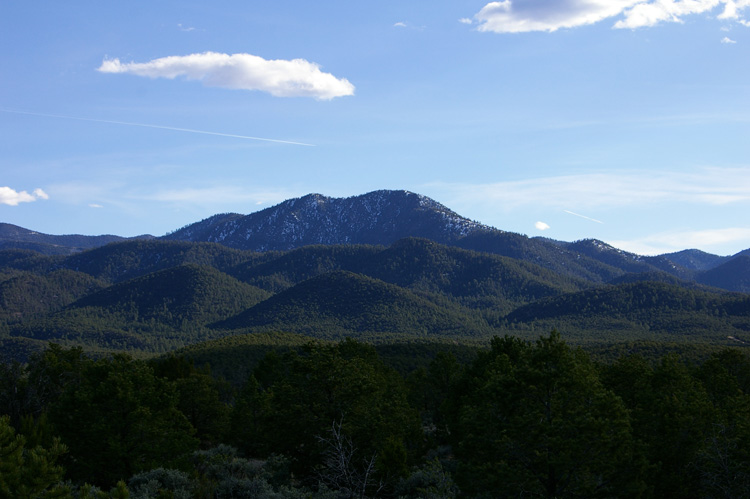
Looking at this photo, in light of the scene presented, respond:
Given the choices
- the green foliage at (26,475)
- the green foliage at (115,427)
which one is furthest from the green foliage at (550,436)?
the green foliage at (115,427)

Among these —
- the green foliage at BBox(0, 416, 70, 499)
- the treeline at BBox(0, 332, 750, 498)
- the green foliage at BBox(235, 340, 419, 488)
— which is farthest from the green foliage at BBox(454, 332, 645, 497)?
the green foliage at BBox(0, 416, 70, 499)

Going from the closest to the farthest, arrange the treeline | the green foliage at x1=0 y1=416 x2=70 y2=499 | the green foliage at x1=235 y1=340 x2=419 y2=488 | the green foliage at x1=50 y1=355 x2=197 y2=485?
1. the green foliage at x1=0 y1=416 x2=70 y2=499
2. the treeline
3. the green foliage at x1=235 y1=340 x2=419 y2=488
4. the green foliage at x1=50 y1=355 x2=197 y2=485

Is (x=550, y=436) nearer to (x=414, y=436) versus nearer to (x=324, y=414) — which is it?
(x=324, y=414)

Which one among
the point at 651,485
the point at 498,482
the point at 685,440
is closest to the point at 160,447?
the point at 498,482

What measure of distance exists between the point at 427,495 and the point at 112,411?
18940 mm

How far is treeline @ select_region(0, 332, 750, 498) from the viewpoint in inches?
934

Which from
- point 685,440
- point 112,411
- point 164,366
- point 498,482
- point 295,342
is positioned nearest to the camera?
point 498,482

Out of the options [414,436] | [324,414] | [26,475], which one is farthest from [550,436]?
[414,436]

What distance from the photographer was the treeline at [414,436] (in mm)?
23719

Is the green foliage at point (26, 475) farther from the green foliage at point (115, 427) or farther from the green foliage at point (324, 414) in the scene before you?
the green foliage at point (324, 414)

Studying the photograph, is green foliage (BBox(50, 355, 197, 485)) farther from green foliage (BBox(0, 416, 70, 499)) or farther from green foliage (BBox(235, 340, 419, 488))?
green foliage (BBox(0, 416, 70, 499))

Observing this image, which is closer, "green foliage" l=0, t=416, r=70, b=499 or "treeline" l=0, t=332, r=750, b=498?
"green foliage" l=0, t=416, r=70, b=499

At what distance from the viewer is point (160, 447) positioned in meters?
35.0

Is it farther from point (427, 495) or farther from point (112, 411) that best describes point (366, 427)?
point (112, 411)
